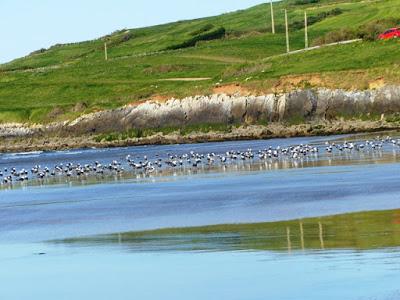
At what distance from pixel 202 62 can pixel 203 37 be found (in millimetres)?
21134

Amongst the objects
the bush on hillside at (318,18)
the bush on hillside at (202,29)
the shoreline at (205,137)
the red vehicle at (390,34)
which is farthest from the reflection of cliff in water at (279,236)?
the bush on hillside at (202,29)

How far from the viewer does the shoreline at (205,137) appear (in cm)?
6103

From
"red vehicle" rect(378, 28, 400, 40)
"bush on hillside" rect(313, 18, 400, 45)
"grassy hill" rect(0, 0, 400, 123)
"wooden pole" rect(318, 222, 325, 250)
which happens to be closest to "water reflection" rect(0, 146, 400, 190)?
"wooden pole" rect(318, 222, 325, 250)

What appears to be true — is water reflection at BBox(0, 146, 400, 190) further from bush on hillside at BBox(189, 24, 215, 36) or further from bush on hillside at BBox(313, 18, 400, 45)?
bush on hillside at BBox(189, 24, 215, 36)

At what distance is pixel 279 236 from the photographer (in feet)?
75.7

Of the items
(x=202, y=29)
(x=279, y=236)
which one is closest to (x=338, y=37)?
(x=202, y=29)

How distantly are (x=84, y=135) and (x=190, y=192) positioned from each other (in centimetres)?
4085

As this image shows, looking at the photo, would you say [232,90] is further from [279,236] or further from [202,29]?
[202,29]

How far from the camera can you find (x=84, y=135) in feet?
248

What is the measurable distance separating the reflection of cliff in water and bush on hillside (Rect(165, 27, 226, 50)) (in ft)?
293

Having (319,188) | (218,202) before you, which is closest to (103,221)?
(218,202)

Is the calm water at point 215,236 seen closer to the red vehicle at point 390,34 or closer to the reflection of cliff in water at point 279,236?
the reflection of cliff in water at point 279,236

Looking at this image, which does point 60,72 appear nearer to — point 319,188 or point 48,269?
point 319,188

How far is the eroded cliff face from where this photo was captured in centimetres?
6241
